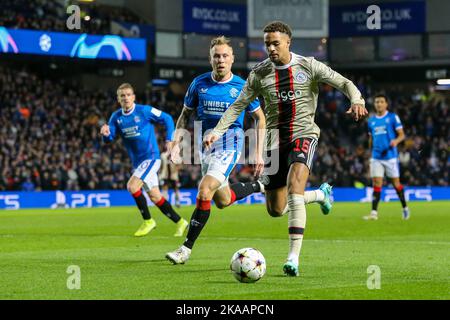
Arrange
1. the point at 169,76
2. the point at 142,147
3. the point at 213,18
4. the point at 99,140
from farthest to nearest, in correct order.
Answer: the point at 169,76 → the point at 213,18 → the point at 99,140 → the point at 142,147

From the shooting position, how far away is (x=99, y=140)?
3569cm

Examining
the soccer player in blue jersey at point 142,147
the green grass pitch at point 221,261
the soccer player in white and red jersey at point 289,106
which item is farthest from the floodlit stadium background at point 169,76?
the soccer player in white and red jersey at point 289,106

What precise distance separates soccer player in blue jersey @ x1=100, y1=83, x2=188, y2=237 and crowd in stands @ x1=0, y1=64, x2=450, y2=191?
15.0 m

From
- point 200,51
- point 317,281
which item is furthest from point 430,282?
point 200,51

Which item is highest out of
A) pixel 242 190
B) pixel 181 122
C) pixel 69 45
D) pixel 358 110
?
pixel 69 45

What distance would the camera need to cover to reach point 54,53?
3450 cm

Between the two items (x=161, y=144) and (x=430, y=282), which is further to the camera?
(x=161, y=144)

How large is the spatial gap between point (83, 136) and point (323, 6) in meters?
12.0

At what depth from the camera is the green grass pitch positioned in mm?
7539

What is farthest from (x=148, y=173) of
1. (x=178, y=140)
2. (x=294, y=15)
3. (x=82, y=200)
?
(x=294, y=15)

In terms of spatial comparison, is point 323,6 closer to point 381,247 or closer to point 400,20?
point 400,20

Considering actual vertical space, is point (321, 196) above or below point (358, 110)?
below

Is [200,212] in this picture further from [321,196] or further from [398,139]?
[398,139]

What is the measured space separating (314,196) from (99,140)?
85.4 ft
